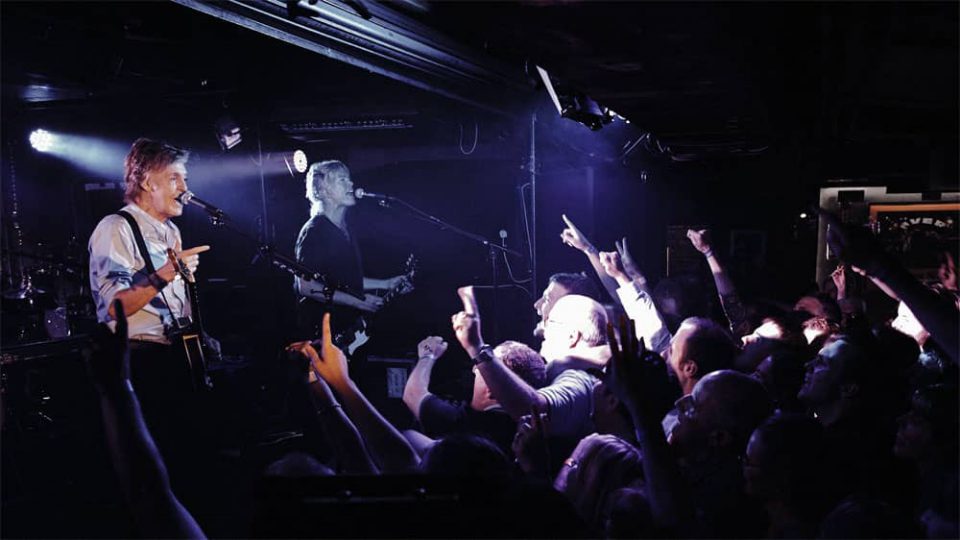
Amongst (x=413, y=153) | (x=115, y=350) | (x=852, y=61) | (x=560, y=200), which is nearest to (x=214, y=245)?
(x=413, y=153)

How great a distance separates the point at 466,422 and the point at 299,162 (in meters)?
3.08

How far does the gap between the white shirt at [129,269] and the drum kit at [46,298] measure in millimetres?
2948

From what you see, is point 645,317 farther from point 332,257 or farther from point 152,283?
point 152,283

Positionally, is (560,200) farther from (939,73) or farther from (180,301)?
(939,73)

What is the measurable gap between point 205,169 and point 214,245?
26.0 inches

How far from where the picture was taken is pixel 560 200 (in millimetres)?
5969

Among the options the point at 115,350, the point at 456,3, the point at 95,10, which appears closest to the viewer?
the point at 456,3

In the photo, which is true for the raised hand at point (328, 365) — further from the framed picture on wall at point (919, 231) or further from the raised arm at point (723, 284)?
the framed picture on wall at point (919, 231)

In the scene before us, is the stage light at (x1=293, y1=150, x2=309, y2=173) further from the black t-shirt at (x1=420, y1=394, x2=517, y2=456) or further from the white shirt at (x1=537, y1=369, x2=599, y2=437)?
the white shirt at (x1=537, y1=369, x2=599, y2=437)

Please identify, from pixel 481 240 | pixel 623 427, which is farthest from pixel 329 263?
pixel 623 427

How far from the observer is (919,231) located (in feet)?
23.0

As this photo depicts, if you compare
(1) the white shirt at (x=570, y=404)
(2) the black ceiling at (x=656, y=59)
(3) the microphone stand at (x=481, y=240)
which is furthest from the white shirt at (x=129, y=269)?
(3) the microphone stand at (x=481, y=240)

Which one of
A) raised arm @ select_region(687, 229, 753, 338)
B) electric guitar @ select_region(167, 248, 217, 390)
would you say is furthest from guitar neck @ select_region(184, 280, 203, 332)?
raised arm @ select_region(687, 229, 753, 338)

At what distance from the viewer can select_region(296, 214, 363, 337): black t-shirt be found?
4984 millimetres
